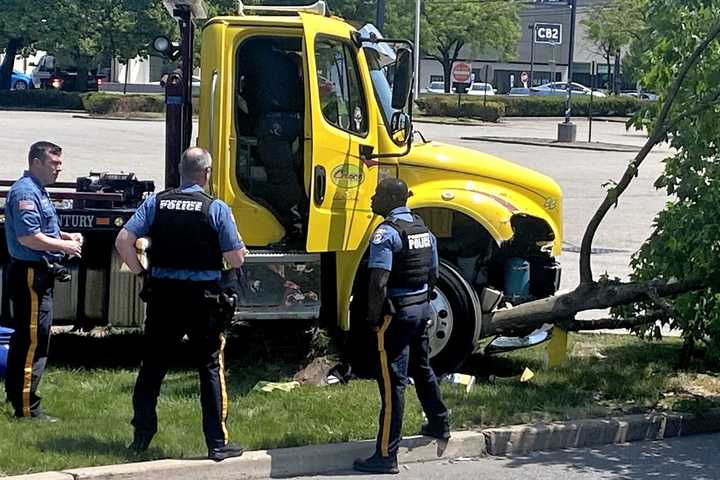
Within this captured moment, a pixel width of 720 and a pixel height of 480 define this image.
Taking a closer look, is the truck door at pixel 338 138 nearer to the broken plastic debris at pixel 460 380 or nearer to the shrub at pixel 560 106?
the broken plastic debris at pixel 460 380

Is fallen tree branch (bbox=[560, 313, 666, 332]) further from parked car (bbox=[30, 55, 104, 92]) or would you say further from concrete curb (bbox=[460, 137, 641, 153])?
parked car (bbox=[30, 55, 104, 92])

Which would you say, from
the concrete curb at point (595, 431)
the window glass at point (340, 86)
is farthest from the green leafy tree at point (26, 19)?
the concrete curb at point (595, 431)

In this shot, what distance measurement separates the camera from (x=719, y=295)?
9148 mm

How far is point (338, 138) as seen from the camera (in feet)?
28.8

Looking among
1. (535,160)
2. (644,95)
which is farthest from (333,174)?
(644,95)

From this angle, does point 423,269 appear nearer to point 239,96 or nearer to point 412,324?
point 412,324

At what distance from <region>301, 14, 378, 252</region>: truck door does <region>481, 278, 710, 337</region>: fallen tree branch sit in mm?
1369

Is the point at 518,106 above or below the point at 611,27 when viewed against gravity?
below

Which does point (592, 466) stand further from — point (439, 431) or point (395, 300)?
point (395, 300)

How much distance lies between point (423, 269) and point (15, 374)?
2.63 m

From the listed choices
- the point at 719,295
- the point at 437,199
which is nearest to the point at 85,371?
the point at 437,199

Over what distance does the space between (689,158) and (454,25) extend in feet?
216

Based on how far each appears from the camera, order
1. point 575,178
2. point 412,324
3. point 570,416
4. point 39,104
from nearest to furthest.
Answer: point 412,324, point 570,416, point 575,178, point 39,104

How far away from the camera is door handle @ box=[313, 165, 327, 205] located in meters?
8.67
